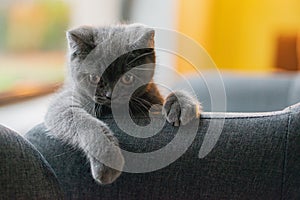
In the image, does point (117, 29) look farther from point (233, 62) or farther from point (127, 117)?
point (233, 62)

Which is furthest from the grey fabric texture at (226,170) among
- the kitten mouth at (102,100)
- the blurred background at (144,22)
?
the blurred background at (144,22)

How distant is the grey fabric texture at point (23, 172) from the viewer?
918 millimetres

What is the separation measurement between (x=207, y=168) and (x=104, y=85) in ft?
1.05

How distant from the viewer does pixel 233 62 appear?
12.5 feet

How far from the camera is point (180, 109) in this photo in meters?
1.07

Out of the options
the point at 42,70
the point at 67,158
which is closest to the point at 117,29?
the point at 67,158

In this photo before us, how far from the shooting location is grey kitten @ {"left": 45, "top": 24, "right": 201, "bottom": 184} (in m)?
1.08

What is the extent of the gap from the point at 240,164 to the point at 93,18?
2.09 m

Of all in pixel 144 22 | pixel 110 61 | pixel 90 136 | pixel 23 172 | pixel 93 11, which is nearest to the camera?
pixel 23 172

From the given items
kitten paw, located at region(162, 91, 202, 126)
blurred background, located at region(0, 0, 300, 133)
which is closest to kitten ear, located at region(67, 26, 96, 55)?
kitten paw, located at region(162, 91, 202, 126)

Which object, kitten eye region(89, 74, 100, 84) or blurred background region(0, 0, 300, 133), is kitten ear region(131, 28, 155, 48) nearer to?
kitten eye region(89, 74, 100, 84)

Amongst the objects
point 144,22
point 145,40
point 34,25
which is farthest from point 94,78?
point 144,22

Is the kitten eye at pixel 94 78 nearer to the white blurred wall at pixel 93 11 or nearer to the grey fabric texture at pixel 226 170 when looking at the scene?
the grey fabric texture at pixel 226 170

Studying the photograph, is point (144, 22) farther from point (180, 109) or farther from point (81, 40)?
point (180, 109)
